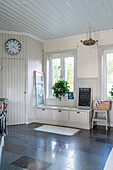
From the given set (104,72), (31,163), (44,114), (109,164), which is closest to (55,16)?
(104,72)

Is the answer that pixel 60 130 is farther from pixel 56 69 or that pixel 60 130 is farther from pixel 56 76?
pixel 56 69

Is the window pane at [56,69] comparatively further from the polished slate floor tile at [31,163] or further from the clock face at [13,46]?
the polished slate floor tile at [31,163]

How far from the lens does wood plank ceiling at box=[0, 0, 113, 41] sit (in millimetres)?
3650

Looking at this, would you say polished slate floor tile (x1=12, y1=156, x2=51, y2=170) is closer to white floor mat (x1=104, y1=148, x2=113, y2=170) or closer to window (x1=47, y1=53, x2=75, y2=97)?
white floor mat (x1=104, y1=148, x2=113, y2=170)

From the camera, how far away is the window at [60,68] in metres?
6.00

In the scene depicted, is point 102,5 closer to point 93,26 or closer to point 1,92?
point 93,26

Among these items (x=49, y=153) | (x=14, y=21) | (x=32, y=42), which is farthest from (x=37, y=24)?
(x=49, y=153)

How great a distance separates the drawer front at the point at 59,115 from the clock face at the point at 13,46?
252 cm

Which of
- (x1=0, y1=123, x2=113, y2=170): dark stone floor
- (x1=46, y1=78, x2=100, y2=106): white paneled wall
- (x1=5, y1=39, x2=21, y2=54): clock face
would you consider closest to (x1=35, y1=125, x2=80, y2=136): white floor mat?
(x1=0, y1=123, x2=113, y2=170): dark stone floor

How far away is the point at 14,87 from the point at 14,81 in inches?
8.3

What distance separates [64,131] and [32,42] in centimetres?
344

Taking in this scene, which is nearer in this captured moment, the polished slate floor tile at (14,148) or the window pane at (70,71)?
the polished slate floor tile at (14,148)

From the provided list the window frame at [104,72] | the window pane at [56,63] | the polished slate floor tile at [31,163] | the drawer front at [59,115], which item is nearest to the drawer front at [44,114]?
the drawer front at [59,115]

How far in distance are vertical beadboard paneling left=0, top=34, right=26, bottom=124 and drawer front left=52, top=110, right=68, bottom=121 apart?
107cm
